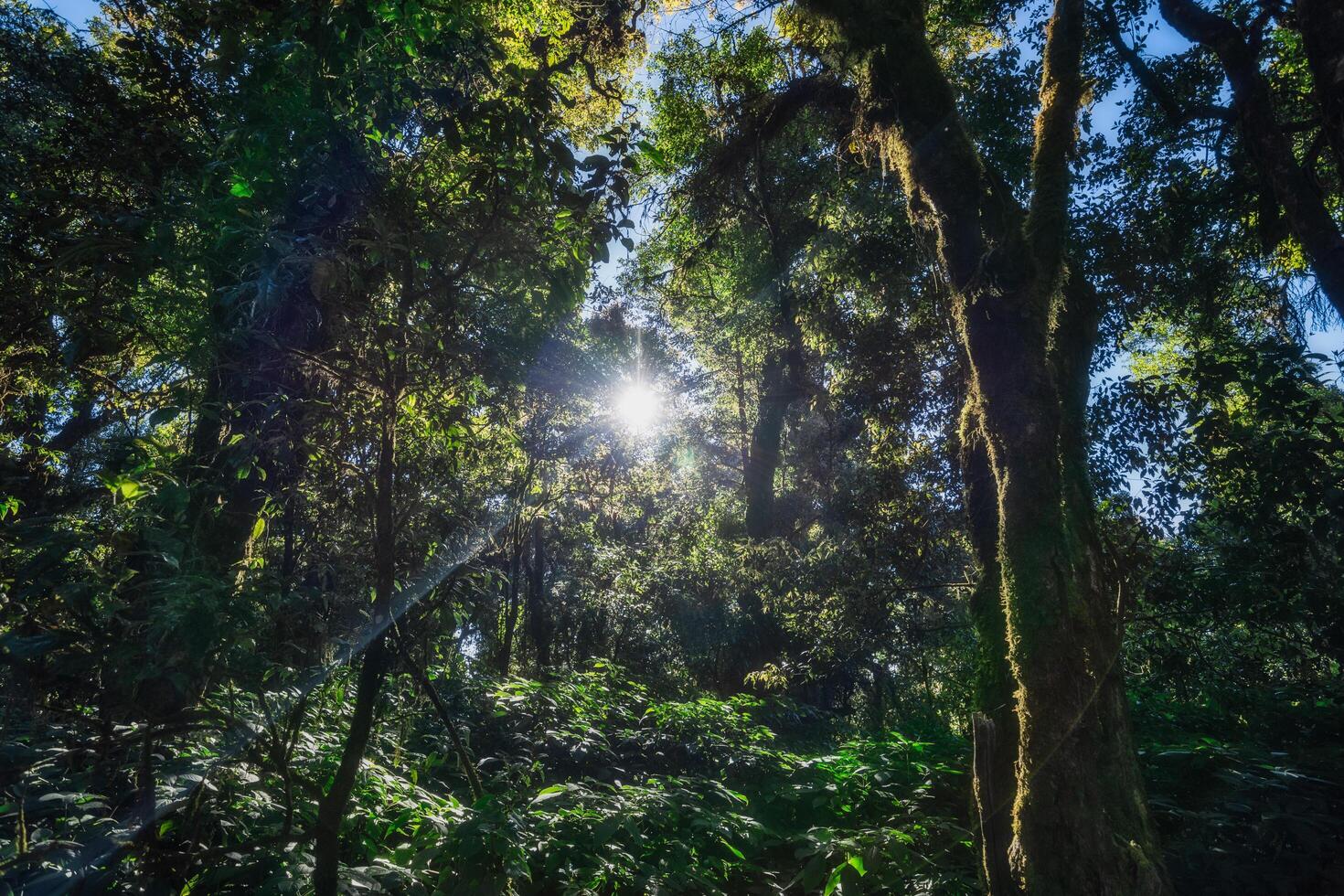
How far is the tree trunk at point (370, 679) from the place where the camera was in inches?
90.3

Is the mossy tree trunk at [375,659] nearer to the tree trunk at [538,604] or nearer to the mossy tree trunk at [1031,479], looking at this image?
the mossy tree trunk at [1031,479]

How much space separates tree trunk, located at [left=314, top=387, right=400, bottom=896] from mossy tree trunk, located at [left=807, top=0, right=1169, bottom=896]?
2.56 metres

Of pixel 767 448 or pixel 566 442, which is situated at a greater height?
pixel 767 448

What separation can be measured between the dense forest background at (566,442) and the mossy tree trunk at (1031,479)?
0.03 meters

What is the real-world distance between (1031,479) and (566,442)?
726 cm

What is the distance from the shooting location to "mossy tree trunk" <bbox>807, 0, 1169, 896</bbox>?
9.98ft

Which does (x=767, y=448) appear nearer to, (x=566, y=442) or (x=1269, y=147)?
(x=566, y=442)

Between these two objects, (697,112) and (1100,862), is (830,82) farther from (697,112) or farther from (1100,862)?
(1100,862)

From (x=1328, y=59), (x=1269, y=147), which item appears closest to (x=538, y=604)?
(x=1269, y=147)

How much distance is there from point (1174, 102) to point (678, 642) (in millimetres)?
12839

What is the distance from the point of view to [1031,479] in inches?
139

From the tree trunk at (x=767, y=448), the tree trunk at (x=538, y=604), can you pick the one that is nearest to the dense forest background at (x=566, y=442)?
the tree trunk at (x=767, y=448)

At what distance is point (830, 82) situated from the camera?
7.67 metres

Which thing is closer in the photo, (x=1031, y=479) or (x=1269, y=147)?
(x=1031, y=479)
